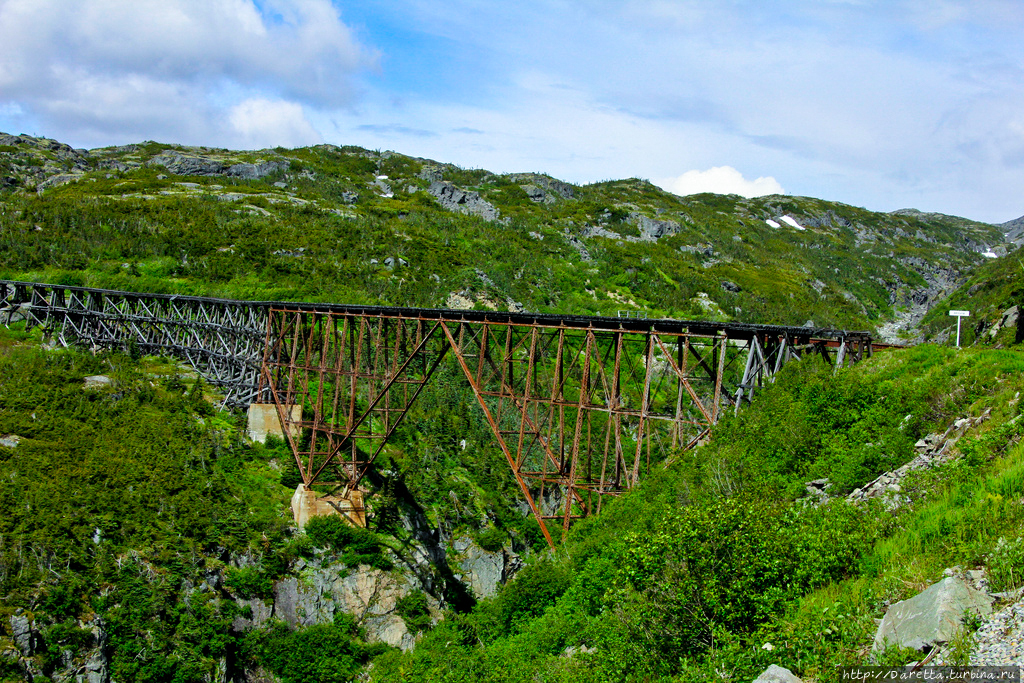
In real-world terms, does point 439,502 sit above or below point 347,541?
above

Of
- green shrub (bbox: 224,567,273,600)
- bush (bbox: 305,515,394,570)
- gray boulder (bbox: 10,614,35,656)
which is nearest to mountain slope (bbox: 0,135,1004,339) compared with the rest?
bush (bbox: 305,515,394,570)

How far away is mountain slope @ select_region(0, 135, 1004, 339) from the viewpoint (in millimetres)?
54000

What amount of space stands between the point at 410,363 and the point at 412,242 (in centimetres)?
2996

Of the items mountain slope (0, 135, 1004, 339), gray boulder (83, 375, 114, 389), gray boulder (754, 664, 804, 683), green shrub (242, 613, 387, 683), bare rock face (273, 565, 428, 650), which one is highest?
mountain slope (0, 135, 1004, 339)

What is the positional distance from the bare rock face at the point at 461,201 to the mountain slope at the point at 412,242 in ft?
1.05

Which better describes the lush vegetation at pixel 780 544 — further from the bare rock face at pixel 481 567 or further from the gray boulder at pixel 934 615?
the bare rock face at pixel 481 567

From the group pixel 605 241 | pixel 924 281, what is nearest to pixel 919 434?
pixel 605 241

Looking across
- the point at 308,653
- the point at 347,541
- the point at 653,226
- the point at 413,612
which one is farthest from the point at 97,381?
the point at 653,226

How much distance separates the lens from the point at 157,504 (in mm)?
28125

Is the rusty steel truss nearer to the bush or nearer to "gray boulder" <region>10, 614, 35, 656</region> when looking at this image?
the bush

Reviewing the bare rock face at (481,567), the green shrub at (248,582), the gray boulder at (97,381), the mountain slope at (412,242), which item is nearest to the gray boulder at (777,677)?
the green shrub at (248,582)

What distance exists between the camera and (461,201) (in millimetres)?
95500

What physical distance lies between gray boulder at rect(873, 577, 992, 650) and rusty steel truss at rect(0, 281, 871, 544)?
12.3 metres

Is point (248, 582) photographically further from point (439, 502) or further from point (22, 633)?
point (439, 502)
